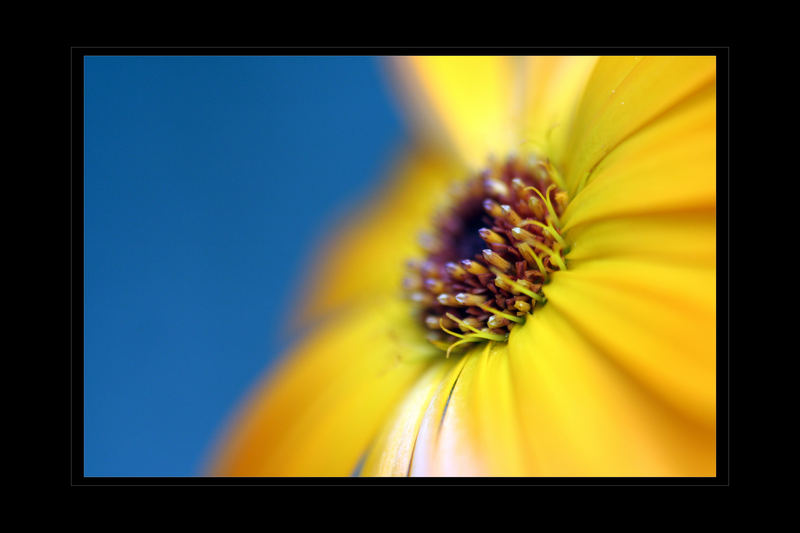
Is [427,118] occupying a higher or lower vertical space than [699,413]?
higher

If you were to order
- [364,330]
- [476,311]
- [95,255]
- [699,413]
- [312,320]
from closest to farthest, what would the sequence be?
1. [699,413]
2. [476,311]
3. [95,255]
4. [364,330]
5. [312,320]

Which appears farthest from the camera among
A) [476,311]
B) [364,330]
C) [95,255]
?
[364,330]

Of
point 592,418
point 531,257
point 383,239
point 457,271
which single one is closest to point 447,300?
point 457,271

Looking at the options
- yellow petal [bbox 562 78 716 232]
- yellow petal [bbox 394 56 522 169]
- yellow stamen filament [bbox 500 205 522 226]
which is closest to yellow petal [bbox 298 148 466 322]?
yellow petal [bbox 394 56 522 169]
